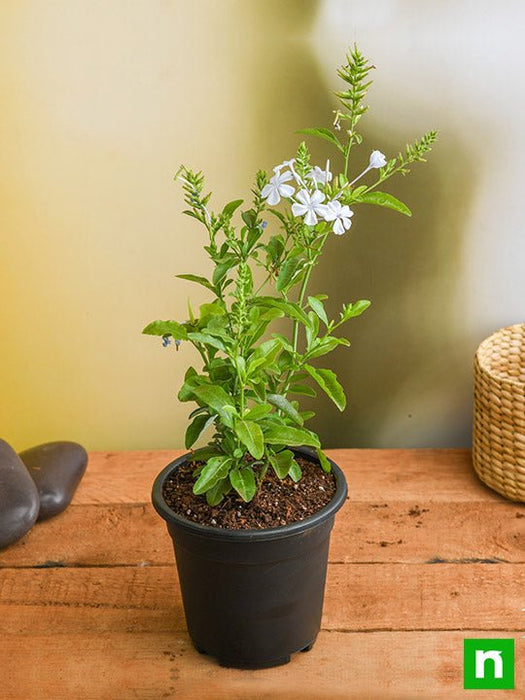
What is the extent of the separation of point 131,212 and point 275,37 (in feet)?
Answer: 1.52

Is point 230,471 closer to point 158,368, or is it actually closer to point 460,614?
point 460,614

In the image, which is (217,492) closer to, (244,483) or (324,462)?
(244,483)

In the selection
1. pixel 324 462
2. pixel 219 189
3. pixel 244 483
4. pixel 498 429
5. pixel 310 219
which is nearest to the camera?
pixel 310 219

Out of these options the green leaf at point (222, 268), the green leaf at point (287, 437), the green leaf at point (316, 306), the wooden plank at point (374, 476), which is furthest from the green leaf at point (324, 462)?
the wooden plank at point (374, 476)

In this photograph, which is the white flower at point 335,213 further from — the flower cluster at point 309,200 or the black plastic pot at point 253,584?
the black plastic pot at point 253,584

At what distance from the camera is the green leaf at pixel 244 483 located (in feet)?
4.05

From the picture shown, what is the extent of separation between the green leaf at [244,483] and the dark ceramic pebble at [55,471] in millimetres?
585

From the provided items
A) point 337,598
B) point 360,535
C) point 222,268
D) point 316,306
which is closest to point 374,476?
point 360,535

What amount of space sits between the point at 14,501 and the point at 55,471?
17 cm

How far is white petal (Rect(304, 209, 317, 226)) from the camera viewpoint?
3.75ft

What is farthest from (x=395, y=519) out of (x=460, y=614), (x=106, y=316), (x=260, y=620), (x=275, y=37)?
(x=275, y=37)

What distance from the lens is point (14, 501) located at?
5.26 ft

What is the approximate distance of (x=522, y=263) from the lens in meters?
1.89

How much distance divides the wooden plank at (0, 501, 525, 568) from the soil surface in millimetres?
271
